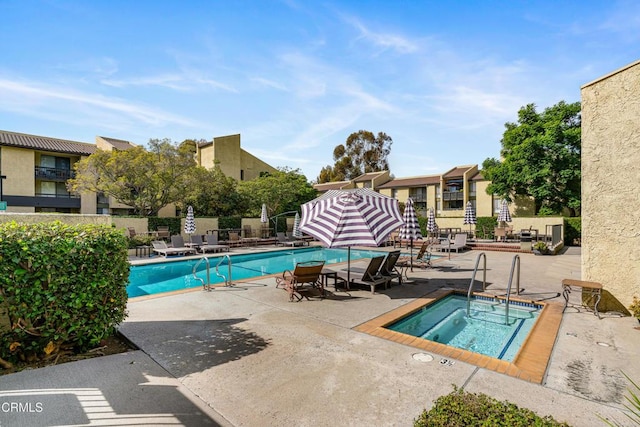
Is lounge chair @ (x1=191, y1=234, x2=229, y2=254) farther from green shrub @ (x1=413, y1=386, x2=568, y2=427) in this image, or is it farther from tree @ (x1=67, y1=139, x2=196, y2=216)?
green shrub @ (x1=413, y1=386, x2=568, y2=427)

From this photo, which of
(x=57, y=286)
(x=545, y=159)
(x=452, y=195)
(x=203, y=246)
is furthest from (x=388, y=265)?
(x=452, y=195)

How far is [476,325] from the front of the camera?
6852 millimetres

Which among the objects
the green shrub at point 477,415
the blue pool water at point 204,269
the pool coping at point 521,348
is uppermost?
the green shrub at point 477,415

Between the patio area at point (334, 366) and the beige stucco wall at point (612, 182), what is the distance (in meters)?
0.96

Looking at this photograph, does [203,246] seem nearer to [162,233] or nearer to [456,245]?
[162,233]

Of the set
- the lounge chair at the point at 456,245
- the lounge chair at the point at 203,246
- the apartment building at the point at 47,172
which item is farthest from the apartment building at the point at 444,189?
the lounge chair at the point at 203,246

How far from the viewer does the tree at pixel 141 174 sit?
21562mm

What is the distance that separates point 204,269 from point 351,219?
9181 mm

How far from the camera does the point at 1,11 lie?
20.8 feet

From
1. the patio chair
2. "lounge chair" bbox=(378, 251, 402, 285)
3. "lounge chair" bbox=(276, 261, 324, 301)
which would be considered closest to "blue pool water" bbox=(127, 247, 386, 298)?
"lounge chair" bbox=(276, 261, 324, 301)

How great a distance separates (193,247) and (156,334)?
13.9m

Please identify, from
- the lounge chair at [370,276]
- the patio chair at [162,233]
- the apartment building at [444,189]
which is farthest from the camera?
the apartment building at [444,189]

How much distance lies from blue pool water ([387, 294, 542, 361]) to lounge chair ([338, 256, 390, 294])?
1.51 m

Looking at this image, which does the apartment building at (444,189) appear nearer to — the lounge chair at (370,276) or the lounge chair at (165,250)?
the lounge chair at (165,250)
